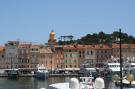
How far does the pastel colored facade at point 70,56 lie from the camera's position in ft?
356

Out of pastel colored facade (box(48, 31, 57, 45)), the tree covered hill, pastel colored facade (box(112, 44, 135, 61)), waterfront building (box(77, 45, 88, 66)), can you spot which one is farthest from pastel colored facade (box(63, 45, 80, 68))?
the tree covered hill

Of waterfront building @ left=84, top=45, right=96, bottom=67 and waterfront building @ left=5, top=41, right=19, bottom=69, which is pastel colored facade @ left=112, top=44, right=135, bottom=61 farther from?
waterfront building @ left=5, top=41, right=19, bottom=69

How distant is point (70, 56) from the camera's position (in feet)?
357

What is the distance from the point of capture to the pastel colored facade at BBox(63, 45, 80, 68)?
108m

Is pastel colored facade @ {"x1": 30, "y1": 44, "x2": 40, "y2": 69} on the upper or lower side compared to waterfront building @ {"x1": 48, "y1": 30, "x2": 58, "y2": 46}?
lower

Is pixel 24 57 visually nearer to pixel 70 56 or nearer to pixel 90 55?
pixel 70 56

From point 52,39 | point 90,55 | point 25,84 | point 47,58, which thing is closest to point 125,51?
point 90,55

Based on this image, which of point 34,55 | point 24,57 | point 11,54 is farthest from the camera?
point 34,55

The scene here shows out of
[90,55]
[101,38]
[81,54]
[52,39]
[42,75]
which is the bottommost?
[42,75]

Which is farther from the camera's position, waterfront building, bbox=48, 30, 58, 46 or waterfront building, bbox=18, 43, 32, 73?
waterfront building, bbox=48, 30, 58, 46

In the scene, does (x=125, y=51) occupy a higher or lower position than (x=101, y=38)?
lower

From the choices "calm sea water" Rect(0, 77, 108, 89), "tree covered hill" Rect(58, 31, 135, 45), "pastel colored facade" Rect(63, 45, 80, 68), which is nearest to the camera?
"calm sea water" Rect(0, 77, 108, 89)

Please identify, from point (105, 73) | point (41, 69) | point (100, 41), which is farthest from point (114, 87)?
point (100, 41)

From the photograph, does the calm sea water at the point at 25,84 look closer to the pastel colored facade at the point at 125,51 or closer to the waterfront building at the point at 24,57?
the waterfront building at the point at 24,57
